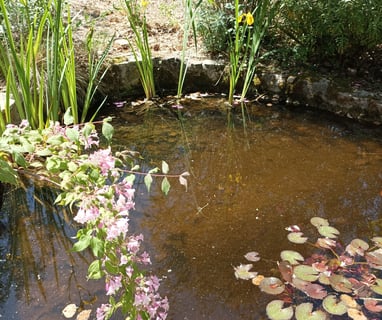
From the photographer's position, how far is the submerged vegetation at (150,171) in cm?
117

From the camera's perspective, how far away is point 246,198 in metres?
2.34

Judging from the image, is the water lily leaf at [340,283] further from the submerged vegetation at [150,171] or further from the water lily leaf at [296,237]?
the water lily leaf at [296,237]

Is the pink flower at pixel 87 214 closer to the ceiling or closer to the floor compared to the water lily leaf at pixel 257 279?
closer to the ceiling

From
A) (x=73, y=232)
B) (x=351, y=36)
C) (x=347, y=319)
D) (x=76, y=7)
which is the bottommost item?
(x=347, y=319)

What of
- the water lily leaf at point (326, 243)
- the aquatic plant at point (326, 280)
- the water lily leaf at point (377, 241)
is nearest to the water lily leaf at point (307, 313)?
the aquatic plant at point (326, 280)

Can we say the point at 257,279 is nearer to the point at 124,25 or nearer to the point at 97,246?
the point at 97,246

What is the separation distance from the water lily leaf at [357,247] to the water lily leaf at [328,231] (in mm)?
82

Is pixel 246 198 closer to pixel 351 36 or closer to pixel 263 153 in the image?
pixel 263 153

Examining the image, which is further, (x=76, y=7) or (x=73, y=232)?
(x=76, y=7)

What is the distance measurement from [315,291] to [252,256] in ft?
1.03

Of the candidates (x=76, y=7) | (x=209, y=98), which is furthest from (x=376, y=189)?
(x=76, y=7)

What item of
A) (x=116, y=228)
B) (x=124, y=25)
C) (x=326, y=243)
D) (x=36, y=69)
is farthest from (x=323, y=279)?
(x=124, y=25)

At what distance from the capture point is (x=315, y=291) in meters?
1.69

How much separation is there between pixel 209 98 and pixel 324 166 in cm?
146
